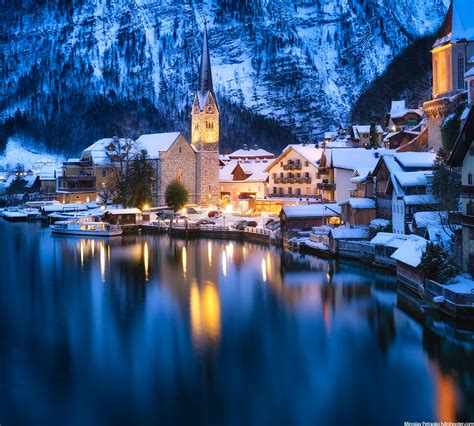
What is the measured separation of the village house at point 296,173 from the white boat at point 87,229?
48.4ft

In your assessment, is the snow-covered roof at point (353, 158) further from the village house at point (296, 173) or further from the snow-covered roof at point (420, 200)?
the snow-covered roof at point (420, 200)

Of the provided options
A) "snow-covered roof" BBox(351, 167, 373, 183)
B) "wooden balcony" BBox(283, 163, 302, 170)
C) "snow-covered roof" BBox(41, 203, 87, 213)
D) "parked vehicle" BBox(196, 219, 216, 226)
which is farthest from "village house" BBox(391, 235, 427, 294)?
"snow-covered roof" BBox(41, 203, 87, 213)

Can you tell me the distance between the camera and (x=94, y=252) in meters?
45.0

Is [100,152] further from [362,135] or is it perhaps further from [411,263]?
[411,263]

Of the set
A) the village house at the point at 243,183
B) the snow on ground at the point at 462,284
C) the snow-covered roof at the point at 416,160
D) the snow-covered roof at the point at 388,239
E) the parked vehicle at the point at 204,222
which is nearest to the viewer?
the snow on ground at the point at 462,284

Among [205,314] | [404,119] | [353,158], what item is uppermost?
[404,119]

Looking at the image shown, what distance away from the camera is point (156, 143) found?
237 feet

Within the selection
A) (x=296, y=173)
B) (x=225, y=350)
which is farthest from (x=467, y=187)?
(x=296, y=173)

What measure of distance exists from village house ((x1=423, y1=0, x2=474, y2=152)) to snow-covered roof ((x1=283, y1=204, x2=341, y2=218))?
7401mm

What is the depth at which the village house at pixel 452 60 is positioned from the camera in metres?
41.5

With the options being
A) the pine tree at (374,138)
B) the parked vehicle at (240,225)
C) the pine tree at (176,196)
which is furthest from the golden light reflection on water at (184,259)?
the pine tree at (374,138)

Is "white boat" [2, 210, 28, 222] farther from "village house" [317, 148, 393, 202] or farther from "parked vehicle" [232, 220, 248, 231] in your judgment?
"village house" [317, 148, 393, 202]

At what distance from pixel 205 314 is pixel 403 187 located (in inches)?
567

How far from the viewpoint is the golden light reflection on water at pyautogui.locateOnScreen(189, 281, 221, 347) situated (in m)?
23.2
